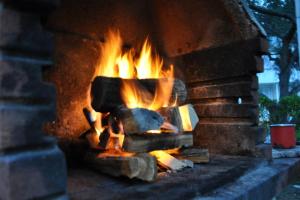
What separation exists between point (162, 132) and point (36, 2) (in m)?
1.30

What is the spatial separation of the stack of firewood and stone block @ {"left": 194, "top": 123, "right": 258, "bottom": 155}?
1.24ft

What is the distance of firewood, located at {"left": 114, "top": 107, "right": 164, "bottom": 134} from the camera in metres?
1.96

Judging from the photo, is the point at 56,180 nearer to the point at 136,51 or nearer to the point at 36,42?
the point at 36,42

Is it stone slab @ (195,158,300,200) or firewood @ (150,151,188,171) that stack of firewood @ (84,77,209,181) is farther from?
stone slab @ (195,158,300,200)

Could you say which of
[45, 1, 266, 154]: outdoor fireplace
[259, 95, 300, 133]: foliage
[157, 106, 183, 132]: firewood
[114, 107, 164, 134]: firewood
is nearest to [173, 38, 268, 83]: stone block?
[45, 1, 266, 154]: outdoor fireplace

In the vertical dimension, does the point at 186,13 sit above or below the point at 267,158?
above

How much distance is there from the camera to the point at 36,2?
43.4 inches

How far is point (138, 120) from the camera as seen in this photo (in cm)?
196

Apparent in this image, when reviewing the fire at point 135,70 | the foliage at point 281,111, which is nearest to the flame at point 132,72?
the fire at point 135,70

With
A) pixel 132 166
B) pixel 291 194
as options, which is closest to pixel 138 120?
pixel 132 166

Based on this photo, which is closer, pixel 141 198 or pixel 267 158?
pixel 141 198

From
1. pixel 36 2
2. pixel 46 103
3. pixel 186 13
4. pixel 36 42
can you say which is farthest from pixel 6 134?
pixel 186 13

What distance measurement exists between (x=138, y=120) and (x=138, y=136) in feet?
0.37

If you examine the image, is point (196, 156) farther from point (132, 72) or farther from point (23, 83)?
point (23, 83)
